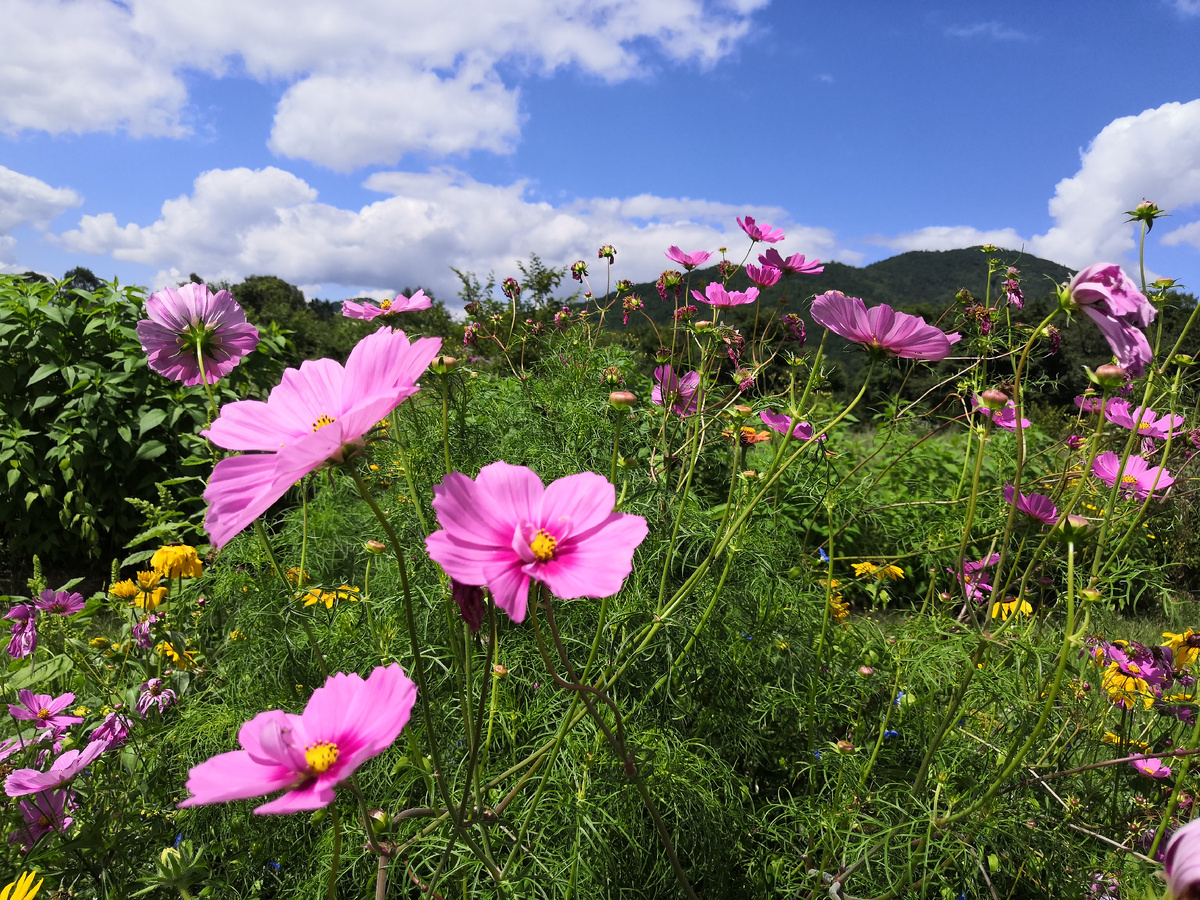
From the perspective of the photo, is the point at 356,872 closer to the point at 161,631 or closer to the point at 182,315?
the point at 161,631

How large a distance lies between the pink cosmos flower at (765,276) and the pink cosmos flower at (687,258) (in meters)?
0.24

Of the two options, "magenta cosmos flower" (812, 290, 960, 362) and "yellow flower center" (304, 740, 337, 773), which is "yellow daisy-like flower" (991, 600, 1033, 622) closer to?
"magenta cosmos flower" (812, 290, 960, 362)

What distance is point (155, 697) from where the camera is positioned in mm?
1346

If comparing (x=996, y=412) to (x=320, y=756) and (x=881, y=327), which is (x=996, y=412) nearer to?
(x=881, y=327)

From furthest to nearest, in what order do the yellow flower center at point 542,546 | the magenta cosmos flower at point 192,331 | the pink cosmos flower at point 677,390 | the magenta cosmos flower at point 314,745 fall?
the pink cosmos flower at point 677,390 → the magenta cosmos flower at point 192,331 → the yellow flower center at point 542,546 → the magenta cosmos flower at point 314,745

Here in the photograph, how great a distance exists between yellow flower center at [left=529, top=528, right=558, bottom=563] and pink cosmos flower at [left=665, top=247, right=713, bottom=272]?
135 centimetres

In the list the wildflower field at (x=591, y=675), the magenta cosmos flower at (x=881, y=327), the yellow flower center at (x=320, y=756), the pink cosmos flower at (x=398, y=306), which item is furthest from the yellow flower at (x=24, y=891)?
the magenta cosmos flower at (x=881, y=327)

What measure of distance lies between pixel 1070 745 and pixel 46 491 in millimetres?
4236

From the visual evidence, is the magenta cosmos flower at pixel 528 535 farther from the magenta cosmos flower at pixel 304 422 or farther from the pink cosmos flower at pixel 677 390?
the pink cosmos flower at pixel 677 390

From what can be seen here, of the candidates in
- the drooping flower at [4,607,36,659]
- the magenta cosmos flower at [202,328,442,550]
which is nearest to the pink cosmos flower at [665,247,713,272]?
the magenta cosmos flower at [202,328,442,550]

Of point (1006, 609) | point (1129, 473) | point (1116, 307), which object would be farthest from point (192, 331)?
point (1006, 609)

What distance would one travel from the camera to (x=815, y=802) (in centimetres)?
128

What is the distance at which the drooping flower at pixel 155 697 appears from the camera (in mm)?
1314

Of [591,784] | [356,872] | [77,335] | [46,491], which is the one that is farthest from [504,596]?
[77,335]
